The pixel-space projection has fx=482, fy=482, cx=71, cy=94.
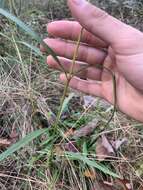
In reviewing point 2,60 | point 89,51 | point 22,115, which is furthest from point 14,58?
point 89,51

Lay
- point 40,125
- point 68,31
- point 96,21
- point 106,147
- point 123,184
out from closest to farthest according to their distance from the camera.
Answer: point 96,21 < point 68,31 < point 123,184 < point 106,147 < point 40,125

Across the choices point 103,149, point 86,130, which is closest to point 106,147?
point 103,149

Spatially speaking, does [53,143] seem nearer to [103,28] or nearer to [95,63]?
[95,63]

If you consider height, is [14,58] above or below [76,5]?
below

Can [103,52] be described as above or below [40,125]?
above

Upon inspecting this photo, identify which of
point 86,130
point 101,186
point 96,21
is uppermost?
point 96,21

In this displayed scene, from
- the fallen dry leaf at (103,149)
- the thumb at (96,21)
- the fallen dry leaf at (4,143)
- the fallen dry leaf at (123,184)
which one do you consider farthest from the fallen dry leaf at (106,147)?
the thumb at (96,21)

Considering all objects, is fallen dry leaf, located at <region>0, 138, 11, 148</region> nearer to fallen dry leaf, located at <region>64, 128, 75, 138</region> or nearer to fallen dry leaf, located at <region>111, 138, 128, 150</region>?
fallen dry leaf, located at <region>64, 128, 75, 138</region>

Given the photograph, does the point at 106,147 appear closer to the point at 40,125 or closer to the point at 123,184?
the point at 123,184
